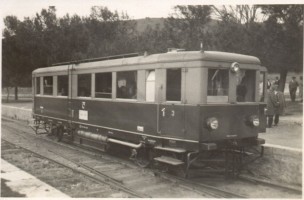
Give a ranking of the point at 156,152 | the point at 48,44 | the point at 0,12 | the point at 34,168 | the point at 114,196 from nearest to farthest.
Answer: the point at 114,196
the point at 0,12
the point at 156,152
the point at 34,168
the point at 48,44

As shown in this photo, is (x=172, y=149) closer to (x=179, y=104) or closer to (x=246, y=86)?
(x=179, y=104)

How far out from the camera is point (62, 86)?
14.3 metres

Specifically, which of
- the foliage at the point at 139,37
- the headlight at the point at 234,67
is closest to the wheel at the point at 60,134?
the foliage at the point at 139,37

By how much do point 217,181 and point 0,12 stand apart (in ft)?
20.2

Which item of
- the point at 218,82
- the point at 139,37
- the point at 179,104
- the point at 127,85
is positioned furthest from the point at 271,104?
the point at 139,37

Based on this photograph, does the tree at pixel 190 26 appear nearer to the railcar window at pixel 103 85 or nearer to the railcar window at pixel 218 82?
the railcar window at pixel 103 85

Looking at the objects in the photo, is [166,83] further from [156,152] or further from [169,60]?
[156,152]

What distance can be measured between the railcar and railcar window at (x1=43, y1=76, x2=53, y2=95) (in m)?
3.68

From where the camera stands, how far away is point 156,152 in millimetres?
9750

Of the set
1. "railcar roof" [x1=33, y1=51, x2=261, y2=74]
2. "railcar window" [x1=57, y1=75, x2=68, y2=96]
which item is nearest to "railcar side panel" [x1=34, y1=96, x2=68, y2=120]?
"railcar window" [x1=57, y1=75, x2=68, y2=96]

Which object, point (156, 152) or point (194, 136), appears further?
point (156, 152)

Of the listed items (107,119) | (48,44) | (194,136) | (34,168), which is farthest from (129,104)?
(48,44)

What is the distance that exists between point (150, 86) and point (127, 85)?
3.56 feet

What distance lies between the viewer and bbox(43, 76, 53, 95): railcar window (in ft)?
49.8
